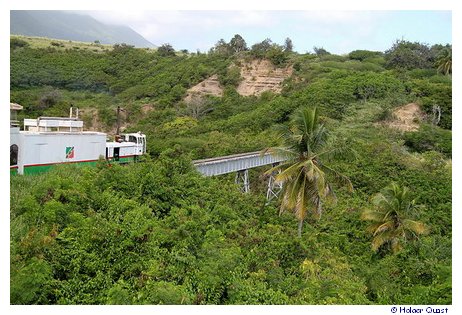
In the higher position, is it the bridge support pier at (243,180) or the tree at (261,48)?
the tree at (261,48)

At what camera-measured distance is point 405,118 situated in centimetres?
4722

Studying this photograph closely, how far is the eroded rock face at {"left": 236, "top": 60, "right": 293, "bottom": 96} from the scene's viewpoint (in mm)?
62875

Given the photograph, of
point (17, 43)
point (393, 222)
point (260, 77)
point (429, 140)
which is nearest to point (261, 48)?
point (260, 77)

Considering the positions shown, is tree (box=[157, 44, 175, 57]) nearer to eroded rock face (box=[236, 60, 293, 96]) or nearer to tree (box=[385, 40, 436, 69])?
eroded rock face (box=[236, 60, 293, 96])

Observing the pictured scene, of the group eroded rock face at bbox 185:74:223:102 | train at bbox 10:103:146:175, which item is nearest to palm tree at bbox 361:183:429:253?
train at bbox 10:103:146:175

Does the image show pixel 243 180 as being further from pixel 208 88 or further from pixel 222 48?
pixel 222 48

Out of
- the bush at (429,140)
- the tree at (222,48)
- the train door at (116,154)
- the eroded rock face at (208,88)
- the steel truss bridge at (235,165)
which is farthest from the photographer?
the tree at (222,48)

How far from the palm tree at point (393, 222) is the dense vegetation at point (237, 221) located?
1.31 feet

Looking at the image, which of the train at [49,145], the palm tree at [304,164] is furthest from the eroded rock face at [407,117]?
the train at [49,145]

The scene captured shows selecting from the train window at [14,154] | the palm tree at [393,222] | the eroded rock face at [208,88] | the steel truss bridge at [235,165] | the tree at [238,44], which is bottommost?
the palm tree at [393,222]

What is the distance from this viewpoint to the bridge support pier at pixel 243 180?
3019 cm

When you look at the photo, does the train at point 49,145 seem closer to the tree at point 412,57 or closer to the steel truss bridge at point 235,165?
the steel truss bridge at point 235,165

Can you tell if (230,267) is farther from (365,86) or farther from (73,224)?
(365,86)
